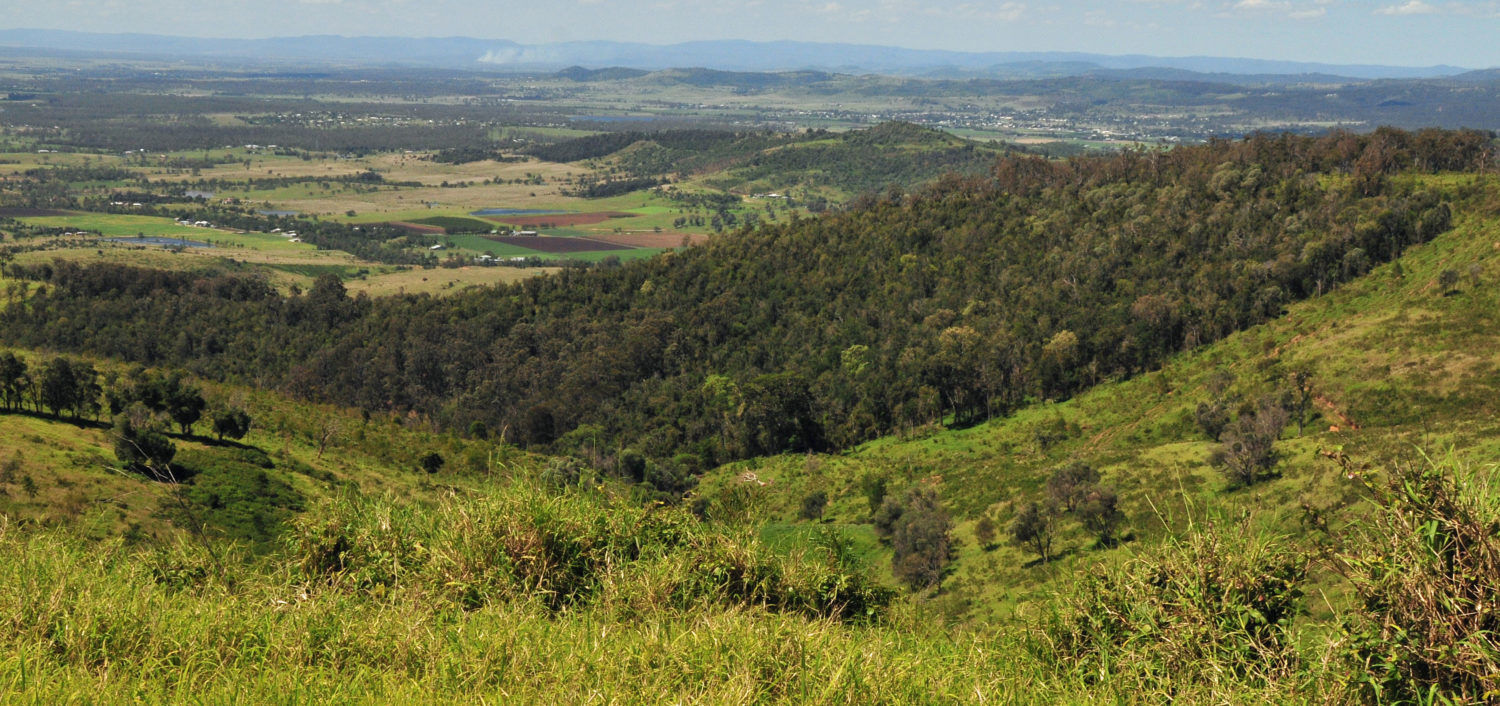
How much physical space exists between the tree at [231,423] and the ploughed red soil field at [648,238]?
126 meters

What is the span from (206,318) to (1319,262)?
346 feet

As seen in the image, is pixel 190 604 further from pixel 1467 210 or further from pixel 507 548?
pixel 1467 210

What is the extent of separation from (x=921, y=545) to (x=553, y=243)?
147 meters

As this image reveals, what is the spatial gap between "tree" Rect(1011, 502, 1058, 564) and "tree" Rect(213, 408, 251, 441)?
38.0 meters

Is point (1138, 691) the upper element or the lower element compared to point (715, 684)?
lower

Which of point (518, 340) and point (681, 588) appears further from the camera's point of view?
point (518, 340)

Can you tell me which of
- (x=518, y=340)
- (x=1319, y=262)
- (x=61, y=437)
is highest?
(x=1319, y=262)

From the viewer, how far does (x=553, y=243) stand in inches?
7116

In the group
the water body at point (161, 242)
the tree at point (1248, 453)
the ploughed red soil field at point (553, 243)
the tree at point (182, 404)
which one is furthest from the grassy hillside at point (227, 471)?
the water body at point (161, 242)

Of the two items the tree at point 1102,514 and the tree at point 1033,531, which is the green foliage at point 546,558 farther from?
the tree at point 1102,514

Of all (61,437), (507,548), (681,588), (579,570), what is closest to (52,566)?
(507,548)

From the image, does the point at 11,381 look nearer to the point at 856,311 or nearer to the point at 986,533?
the point at 986,533

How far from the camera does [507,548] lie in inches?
449

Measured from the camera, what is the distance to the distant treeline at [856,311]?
77.0 meters
